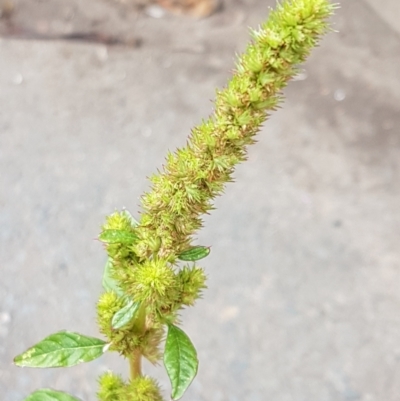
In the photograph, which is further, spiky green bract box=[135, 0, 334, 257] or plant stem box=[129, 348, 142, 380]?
plant stem box=[129, 348, 142, 380]

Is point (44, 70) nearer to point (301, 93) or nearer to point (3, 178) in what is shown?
point (3, 178)

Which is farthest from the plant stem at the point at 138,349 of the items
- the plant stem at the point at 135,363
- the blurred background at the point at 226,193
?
the blurred background at the point at 226,193

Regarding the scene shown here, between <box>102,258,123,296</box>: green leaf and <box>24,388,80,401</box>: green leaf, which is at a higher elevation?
<box>102,258,123,296</box>: green leaf

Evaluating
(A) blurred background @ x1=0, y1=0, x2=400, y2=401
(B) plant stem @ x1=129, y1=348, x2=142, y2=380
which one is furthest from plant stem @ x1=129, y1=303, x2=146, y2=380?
(A) blurred background @ x1=0, y1=0, x2=400, y2=401

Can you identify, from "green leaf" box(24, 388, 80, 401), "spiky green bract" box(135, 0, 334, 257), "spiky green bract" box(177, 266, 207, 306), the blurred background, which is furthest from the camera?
the blurred background

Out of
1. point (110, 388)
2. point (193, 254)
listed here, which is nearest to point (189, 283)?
point (193, 254)

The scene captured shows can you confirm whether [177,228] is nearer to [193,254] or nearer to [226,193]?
[193,254]

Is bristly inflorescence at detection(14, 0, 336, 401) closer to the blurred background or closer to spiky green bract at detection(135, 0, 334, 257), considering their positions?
spiky green bract at detection(135, 0, 334, 257)
